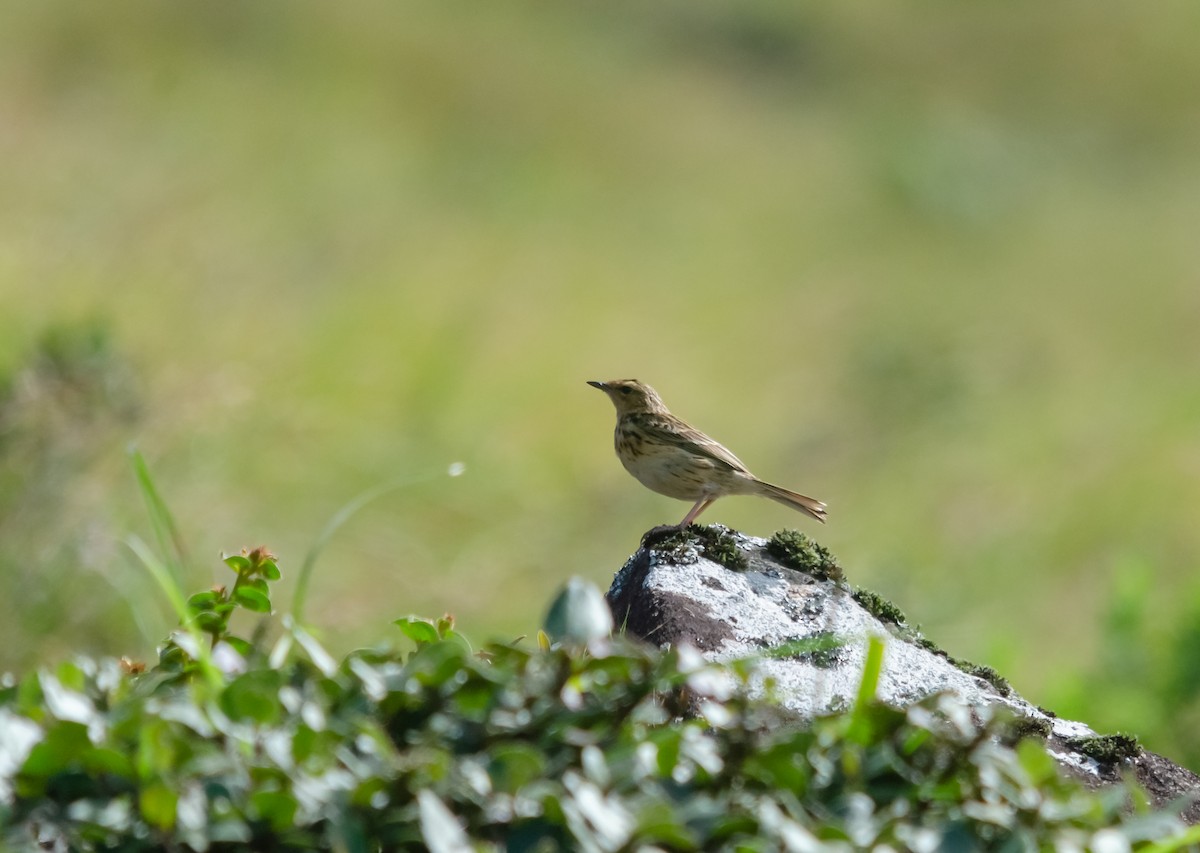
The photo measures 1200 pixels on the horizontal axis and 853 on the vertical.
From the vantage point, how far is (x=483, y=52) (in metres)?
21.7

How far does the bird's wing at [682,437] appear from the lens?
517 centimetres

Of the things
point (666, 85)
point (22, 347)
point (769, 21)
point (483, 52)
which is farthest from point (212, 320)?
point (769, 21)

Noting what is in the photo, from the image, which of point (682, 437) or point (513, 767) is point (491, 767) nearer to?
point (513, 767)

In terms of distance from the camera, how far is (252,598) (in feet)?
8.34

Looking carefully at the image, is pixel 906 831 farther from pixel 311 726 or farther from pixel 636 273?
pixel 636 273

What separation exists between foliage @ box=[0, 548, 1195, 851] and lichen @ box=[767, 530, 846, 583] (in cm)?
124

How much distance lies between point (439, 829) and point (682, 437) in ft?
11.9

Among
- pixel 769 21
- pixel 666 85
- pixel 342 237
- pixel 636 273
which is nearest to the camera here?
pixel 342 237

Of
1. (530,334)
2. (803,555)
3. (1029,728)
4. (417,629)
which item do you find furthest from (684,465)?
(530,334)

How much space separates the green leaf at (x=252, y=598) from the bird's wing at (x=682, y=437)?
277cm

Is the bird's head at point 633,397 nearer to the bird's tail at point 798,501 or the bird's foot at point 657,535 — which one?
the bird's tail at point 798,501

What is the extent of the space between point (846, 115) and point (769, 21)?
16.4 ft

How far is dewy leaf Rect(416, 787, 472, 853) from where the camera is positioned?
1702 mm

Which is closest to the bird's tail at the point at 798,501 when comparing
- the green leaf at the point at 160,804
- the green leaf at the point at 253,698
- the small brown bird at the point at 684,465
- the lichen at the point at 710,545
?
the small brown bird at the point at 684,465
